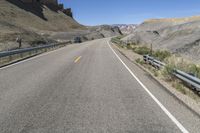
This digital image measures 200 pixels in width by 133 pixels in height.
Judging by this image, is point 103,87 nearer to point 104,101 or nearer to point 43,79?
point 104,101

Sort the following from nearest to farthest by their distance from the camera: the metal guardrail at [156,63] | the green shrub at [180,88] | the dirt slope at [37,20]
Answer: the green shrub at [180,88], the metal guardrail at [156,63], the dirt slope at [37,20]

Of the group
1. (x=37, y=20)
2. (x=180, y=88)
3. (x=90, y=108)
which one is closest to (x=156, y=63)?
(x=180, y=88)

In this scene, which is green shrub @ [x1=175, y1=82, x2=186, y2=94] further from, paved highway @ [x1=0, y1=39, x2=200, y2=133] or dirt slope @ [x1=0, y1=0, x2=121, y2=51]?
dirt slope @ [x1=0, y1=0, x2=121, y2=51]

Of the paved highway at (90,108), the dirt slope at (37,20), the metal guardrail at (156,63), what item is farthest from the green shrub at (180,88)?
the dirt slope at (37,20)

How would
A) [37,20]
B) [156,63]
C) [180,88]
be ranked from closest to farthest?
1. [180,88]
2. [156,63]
3. [37,20]

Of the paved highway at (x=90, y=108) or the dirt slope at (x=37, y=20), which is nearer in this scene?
the paved highway at (x=90, y=108)

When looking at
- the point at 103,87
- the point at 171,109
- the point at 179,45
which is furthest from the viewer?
the point at 179,45

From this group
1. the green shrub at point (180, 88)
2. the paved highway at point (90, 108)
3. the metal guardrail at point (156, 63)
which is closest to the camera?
the paved highway at point (90, 108)

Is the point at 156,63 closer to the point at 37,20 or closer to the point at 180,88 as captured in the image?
the point at 180,88

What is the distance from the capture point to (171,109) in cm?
746

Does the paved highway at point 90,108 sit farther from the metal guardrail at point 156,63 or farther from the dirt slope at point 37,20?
the dirt slope at point 37,20

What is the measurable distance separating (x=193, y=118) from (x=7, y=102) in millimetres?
4909

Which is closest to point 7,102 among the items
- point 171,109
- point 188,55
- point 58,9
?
point 171,109

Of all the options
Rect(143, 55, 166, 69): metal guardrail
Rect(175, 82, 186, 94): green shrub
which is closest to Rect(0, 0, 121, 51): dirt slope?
Rect(143, 55, 166, 69): metal guardrail
